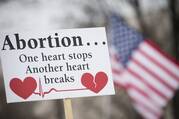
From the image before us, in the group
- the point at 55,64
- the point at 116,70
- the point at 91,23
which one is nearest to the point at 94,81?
the point at 55,64

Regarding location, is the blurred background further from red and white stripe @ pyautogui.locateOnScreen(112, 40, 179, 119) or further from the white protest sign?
the white protest sign

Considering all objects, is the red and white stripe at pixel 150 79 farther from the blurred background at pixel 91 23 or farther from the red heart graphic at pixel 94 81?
the red heart graphic at pixel 94 81

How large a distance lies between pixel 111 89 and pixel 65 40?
36cm

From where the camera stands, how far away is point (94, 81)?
7.34ft

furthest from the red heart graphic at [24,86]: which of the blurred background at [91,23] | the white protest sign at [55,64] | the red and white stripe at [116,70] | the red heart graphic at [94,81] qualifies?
the red and white stripe at [116,70]

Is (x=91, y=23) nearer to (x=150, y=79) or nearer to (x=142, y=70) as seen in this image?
(x=142, y=70)

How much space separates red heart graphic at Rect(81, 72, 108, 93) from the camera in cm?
223

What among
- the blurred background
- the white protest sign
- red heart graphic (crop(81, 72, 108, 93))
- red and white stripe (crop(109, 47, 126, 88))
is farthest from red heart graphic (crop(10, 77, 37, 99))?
red and white stripe (crop(109, 47, 126, 88))

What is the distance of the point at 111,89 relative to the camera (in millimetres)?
2281

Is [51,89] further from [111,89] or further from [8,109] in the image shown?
[8,109]

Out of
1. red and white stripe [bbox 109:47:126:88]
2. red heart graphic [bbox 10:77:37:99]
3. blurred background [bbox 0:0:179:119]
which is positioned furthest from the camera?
red and white stripe [bbox 109:47:126:88]

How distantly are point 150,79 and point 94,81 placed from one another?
1.60 metres

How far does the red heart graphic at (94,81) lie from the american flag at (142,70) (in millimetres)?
1363

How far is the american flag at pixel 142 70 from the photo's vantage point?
12.0 ft
